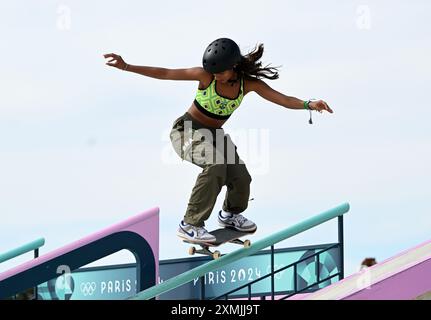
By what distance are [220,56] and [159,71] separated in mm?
496

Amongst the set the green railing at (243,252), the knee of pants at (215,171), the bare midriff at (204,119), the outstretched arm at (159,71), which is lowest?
the green railing at (243,252)

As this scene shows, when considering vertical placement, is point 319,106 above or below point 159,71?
below

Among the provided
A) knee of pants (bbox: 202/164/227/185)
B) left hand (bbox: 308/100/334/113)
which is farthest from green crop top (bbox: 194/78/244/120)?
left hand (bbox: 308/100/334/113)

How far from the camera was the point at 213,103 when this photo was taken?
7531 mm

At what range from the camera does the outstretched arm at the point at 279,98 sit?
7426 millimetres

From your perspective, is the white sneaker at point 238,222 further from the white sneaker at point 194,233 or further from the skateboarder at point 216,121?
the white sneaker at point 194,233

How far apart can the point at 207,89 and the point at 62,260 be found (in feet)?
6.51

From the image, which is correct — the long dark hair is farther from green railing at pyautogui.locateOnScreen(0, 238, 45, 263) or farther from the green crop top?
green railing at pyautogui.locateOnScreen(0, 238, 45, 263)

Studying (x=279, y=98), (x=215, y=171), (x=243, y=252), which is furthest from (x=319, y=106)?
(x=243, y=252)

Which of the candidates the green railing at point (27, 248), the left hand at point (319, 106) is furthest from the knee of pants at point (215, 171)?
the green railing at point (27, 248)

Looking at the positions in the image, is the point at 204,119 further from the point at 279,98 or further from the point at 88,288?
the point at 88,288

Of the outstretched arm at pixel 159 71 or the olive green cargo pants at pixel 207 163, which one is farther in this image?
the olive green cargo pants at pixel 207 163

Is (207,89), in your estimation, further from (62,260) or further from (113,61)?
(62,260)
